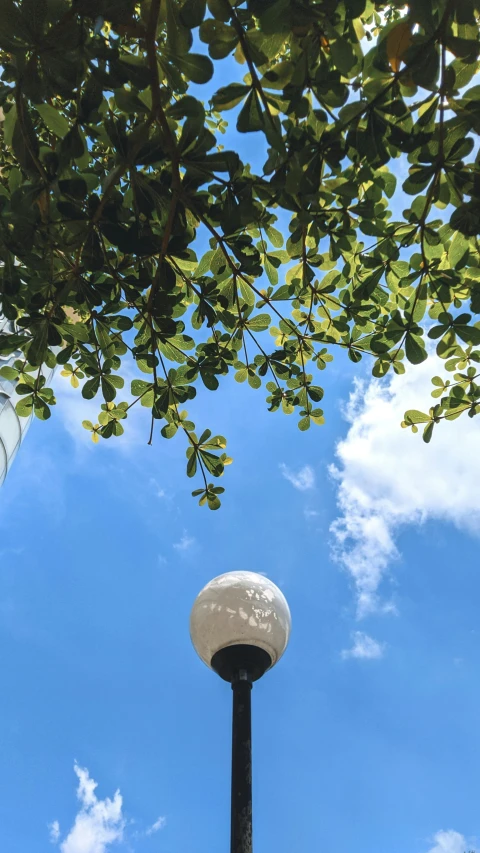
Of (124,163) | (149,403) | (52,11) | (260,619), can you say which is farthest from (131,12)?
(260,619)

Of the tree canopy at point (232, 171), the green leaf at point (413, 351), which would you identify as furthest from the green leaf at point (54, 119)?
the green leaf at point (413, 351)

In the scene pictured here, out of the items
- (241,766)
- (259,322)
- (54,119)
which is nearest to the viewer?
(54,119)

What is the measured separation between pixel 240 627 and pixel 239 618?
0.04 meters

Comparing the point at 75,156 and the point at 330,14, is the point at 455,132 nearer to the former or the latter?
the point at 330,14

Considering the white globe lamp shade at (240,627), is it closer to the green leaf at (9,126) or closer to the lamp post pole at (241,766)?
the lamp post pole at (241,766)

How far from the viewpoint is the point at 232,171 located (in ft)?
5.24

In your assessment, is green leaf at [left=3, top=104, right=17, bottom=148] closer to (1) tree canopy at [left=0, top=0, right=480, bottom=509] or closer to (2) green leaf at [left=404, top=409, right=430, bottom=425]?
(1) tree canopy at [left=0, top=0, right=480, bottom=509]

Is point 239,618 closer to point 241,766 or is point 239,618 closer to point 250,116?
point 241,766

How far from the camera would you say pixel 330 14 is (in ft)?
4.38

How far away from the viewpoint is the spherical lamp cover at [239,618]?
2750 millimetres

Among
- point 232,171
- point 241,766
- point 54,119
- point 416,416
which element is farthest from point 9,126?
point 241,766

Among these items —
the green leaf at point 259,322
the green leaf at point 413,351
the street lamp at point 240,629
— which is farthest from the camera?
the street lamp at point 240,629

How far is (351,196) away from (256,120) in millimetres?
342

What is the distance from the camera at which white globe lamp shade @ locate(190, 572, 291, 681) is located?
2.73 meters
